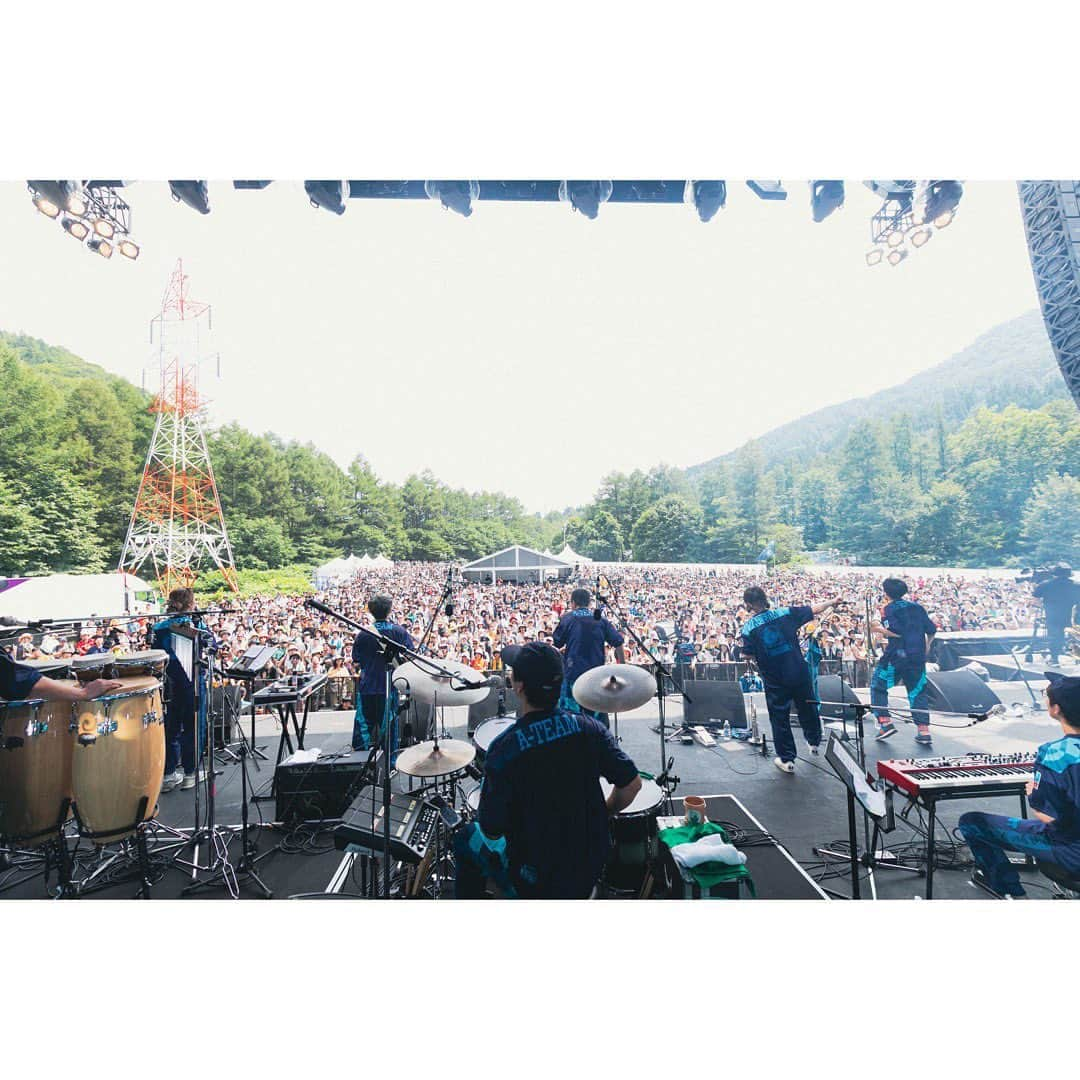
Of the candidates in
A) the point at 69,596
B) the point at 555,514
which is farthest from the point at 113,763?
the point at 555,514

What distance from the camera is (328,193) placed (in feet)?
11.9

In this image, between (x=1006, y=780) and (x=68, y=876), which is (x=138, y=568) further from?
(x=1006, y=780)

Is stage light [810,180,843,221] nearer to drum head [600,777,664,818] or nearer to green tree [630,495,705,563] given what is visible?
drum head [600,777,664,818]

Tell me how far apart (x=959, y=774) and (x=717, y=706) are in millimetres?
2048

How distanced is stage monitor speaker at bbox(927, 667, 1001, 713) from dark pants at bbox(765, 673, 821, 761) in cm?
123

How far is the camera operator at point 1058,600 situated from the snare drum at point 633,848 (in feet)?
19.4

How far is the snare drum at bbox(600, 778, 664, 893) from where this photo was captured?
75.7 inches

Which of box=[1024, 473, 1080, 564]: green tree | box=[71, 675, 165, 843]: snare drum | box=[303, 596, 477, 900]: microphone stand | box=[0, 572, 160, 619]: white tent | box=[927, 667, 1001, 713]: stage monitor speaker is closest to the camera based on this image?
box=[303, 596, 477, 900]: microphone stand

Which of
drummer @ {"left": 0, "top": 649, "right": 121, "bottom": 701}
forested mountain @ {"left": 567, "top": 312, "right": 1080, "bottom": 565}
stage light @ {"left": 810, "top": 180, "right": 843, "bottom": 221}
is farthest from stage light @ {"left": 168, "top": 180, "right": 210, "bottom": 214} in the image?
forested mountain @ {"left": 567, "top": 312, "right": 1080, "bottom": 565}

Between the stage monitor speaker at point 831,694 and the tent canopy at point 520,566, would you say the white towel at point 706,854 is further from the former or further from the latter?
the tent canopy at point 520,566

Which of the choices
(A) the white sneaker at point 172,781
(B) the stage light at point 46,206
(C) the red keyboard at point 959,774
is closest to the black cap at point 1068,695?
(C) the red keyboard at point 959,774
